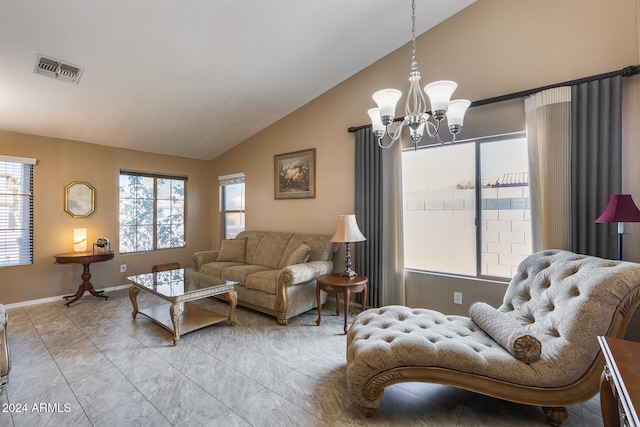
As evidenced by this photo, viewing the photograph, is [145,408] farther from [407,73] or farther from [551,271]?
[407,73]

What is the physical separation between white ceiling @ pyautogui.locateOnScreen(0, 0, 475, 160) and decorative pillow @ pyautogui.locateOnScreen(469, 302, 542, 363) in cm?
288

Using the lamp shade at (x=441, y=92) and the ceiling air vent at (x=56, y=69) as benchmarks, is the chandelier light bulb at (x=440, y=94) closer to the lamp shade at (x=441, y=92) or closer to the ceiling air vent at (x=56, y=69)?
the lamp shade at (x=441, y=92)

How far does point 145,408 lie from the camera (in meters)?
1.84

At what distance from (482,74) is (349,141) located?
5.35ft

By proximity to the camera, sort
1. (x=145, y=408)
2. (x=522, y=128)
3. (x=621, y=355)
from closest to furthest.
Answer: (x=621, y=355) < (x=145, y=408) < (x=522, y=128)

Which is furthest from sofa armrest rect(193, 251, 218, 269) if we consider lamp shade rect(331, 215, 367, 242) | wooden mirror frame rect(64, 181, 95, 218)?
lamp shade rect(331, 215, 367, 242)

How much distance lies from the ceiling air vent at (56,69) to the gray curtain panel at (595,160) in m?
4.62

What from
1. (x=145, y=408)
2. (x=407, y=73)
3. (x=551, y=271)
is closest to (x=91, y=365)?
(x=145, y=408)

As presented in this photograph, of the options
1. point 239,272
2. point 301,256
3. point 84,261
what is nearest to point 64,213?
point 84,261

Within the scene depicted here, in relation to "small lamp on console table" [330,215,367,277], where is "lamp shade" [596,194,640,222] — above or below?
above

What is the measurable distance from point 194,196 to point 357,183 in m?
3.55

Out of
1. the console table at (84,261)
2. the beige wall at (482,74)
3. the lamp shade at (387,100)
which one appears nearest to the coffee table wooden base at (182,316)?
the console table at (84,261)

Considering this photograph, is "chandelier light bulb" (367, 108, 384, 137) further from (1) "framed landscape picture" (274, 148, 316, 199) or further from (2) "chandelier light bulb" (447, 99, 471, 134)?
(1) "framed landscape picture" (274, 148, 316, 199)

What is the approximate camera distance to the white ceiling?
96.7 inches
